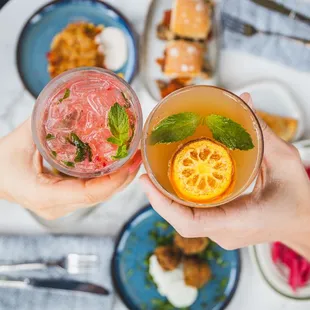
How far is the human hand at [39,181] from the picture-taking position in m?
1.17

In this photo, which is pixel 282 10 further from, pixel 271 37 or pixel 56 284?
pixel 56 284

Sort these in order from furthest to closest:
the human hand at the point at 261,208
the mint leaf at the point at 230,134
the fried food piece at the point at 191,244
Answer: the fried food piece at the point at 191,244
the human hand at the point at 261,208
the mint leaf at the point at 230,134

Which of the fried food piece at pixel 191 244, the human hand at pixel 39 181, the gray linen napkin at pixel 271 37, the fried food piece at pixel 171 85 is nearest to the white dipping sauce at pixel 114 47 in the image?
the fried food piece at pixel 171 85

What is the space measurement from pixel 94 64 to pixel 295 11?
1.84 feet

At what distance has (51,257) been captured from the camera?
1.52 m

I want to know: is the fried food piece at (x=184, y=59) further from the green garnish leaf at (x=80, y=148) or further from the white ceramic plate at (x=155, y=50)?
the green garnish leaf at (x=80, y=148)

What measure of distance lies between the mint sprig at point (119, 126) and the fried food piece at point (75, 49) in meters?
0.49

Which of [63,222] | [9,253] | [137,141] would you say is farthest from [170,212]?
[9,253]

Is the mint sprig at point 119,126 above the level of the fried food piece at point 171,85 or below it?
above

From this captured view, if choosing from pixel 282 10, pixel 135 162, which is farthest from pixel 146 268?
pixel 282 10

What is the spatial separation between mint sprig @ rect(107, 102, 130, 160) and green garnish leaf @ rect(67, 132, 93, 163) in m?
0.05

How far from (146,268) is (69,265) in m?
0.21

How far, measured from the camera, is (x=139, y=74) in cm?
153

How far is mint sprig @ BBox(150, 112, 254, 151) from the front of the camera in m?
1.01
